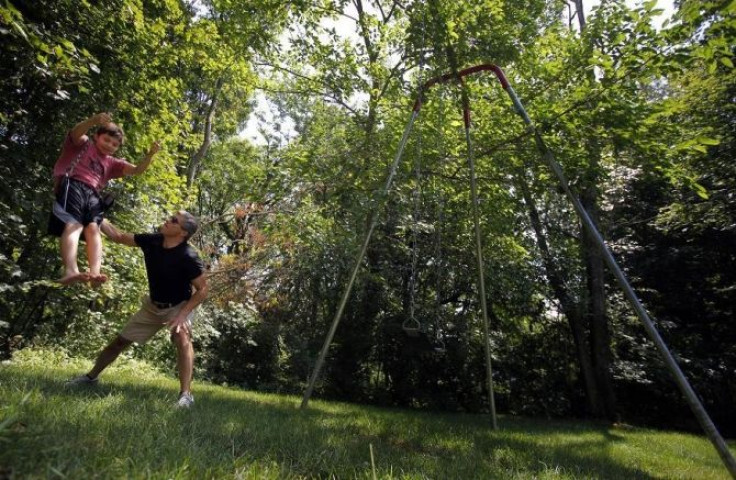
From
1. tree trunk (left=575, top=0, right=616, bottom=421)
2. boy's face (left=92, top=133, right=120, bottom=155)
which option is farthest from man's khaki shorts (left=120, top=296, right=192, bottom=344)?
tree trunk (left=575, top=0, right=616, bottom=421)

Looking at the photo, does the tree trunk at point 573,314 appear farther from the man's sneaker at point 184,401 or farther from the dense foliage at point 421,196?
the man's sneaker at point 184,401

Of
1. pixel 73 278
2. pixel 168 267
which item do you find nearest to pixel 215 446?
pixel 73 278

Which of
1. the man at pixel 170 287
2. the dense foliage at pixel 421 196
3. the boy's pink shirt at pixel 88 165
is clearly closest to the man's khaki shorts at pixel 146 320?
the man at pixel 170 287

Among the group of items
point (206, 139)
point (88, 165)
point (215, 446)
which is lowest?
point (215, 446)

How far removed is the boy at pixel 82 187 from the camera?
3.39m

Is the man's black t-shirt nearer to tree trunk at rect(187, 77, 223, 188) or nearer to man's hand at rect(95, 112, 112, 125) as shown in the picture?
man's hand at rect(95, 112, 112, 125)

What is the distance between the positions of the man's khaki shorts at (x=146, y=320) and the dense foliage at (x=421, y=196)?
209 cm

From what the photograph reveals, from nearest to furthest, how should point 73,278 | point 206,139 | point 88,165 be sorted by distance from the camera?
point 73,278 → point 88,165 → point 206,139

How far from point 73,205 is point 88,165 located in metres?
0.39

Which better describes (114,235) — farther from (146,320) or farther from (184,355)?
(184,355)

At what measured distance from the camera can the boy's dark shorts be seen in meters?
3.44

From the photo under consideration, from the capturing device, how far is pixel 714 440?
317 cm

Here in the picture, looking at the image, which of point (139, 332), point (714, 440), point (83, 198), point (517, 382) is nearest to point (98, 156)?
point (83, 198)

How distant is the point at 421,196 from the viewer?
24.9 feet
